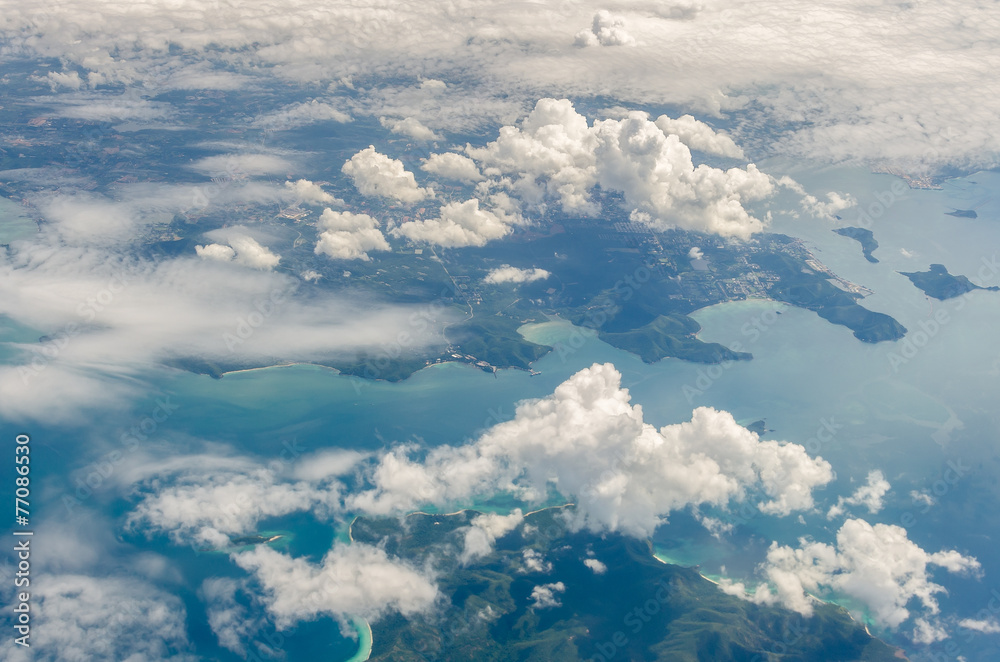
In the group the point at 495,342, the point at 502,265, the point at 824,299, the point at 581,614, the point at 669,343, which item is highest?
the point at 502,265

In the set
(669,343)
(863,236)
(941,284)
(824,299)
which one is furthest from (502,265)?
(941,284)

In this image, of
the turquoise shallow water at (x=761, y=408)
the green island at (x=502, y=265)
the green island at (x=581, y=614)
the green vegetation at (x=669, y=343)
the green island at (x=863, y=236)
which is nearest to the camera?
the green island at (x=581, y=614)

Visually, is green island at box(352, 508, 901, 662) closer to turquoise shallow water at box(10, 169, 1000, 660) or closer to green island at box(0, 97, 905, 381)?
turquoise shallow water at box(10, 169, 1000, 660)

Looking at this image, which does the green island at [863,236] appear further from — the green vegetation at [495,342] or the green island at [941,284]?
the green vegetation at [495,342]

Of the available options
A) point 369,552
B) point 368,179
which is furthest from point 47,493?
point 368,179

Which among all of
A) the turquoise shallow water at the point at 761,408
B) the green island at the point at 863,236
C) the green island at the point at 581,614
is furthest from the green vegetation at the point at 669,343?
Answer: the green island at the point at 863,236

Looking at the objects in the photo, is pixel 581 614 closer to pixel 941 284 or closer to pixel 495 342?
pixel 495 342
